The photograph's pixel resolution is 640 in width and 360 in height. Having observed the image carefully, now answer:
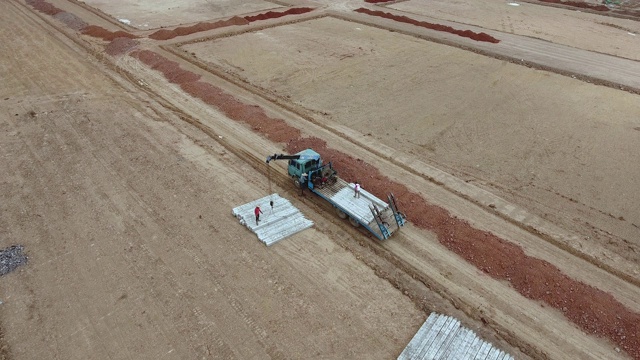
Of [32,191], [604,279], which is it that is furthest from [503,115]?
[32,191]

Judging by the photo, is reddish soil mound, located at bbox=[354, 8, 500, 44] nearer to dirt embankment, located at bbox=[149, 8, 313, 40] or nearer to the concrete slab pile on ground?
dirt embankment, located at bbox=[149, 8, 313, 40]

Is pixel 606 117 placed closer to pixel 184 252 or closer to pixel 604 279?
pixel 604 279

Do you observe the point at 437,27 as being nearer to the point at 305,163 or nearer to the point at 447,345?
the point at 305,163

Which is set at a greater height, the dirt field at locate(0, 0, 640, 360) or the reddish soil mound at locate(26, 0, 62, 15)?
the reddish soil mound at locate(26, 0, 62, 15)

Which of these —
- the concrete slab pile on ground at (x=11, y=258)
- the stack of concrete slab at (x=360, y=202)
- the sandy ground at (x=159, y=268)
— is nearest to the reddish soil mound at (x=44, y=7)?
the sandy ground at (x=159, y=268)

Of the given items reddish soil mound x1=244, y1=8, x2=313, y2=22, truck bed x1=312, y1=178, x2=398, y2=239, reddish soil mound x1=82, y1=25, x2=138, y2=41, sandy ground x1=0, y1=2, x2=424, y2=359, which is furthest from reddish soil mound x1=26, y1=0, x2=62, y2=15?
truck bed x1=312, y1=178, x2=398, y2=239

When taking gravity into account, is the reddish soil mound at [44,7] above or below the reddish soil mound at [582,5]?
above

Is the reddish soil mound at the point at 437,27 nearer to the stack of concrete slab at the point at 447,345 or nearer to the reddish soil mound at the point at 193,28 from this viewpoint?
the reddish soil mound at the point at 193,28
